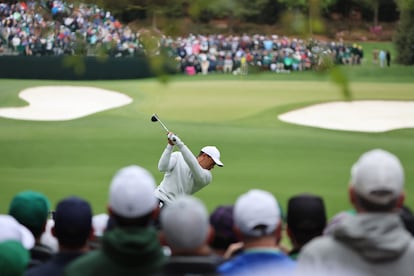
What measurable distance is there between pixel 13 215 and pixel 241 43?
4397 cm

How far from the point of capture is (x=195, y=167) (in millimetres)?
9375

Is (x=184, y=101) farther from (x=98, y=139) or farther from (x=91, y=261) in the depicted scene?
(x=91, y=261)

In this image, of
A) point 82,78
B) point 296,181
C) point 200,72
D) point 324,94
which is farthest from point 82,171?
point 200,72

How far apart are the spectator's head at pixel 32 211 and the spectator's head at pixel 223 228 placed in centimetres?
107

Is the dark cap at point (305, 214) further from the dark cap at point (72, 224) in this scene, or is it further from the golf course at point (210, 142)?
the golf course at point (210, 142)

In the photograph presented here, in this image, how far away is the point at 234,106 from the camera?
95.0 feet

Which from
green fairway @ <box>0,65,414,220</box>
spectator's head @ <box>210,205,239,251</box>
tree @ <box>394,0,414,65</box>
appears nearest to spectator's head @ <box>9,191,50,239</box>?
spectator's head @ <box>210,205,239,251</box>

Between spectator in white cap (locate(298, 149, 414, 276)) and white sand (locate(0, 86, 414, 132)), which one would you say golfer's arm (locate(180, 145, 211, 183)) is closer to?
spectator in white cap (locate(298, 149, 414, 276))

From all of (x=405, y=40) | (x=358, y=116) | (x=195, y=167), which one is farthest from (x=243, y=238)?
(x=405, y=40)

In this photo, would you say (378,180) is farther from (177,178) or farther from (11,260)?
(177,178)

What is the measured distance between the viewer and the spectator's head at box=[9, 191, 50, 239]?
6113 mm

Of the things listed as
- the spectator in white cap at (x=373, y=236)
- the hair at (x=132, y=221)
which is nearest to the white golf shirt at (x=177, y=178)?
the hair at (x=132, y=221)

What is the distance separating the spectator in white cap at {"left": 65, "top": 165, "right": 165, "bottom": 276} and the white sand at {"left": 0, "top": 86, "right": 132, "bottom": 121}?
21.8 m

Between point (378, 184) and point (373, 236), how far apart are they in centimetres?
26
